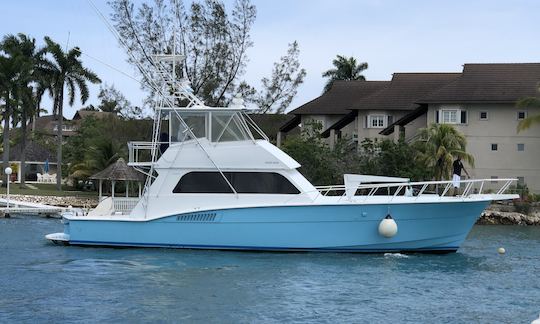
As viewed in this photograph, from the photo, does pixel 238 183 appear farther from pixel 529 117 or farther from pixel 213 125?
pixel 529 117

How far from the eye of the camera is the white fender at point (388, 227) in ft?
67.7

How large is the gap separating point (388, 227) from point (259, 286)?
467 cm

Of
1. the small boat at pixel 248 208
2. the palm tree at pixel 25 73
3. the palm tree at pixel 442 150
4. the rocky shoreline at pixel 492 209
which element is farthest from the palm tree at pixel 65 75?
the small boat at pixel 248 208

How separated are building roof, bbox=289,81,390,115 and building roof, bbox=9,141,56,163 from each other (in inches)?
1054

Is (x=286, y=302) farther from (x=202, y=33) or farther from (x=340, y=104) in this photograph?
(x=340, y=104)

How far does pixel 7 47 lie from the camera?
168ft

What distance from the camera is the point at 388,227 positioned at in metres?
20.6

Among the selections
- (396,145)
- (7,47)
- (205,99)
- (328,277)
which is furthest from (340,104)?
(328,277)

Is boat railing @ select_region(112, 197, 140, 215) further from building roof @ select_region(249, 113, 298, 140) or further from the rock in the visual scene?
building roof @ select_region(249, 113, 298, 140)

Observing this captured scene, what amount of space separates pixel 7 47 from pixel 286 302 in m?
40.1

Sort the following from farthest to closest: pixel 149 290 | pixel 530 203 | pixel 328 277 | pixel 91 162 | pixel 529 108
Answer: pixel 91 162
pixel 529 108
pixel 530 203
pixel 328 277
pixel 149 290

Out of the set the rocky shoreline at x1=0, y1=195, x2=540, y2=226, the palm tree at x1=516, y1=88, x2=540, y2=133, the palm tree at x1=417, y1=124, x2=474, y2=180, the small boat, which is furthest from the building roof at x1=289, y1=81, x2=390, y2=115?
the small boat

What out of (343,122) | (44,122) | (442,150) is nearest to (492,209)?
(442,150)

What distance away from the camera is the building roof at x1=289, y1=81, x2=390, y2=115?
171 feet
